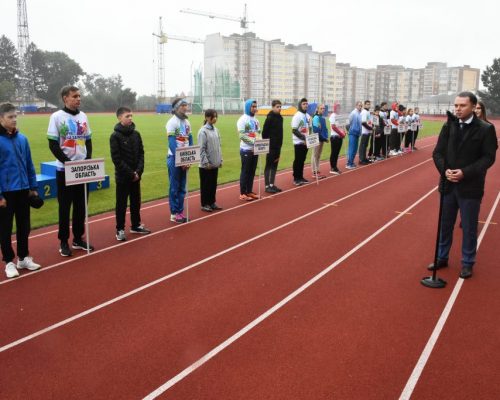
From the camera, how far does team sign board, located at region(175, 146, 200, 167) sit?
7.11 metres

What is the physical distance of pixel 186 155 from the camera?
285 inches

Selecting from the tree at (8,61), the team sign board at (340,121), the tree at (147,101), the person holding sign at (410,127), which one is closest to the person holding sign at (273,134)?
the team sign board at (340,121)

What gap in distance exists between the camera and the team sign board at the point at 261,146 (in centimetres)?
885

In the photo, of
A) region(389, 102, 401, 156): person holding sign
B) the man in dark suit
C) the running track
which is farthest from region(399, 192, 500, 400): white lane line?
region(389, 102, 401, 156): person holding sign

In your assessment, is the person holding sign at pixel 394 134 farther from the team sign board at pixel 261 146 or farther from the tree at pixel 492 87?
the tree at pixel 492 87

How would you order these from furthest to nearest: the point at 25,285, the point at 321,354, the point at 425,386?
the point at 25,285 < the point at 321,354 < the point at 425,386

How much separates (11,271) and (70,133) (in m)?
1.86

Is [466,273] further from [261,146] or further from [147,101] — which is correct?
[147,101]

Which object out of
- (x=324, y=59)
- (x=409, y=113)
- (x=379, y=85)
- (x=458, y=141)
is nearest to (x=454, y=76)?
(x=379, y=85)

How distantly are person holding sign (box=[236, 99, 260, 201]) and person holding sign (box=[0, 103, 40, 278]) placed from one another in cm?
460

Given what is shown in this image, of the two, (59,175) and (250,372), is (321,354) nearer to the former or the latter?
(250,372)

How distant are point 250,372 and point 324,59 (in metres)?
116

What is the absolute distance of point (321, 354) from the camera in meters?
3.48

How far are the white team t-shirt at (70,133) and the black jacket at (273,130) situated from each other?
15.5ft
